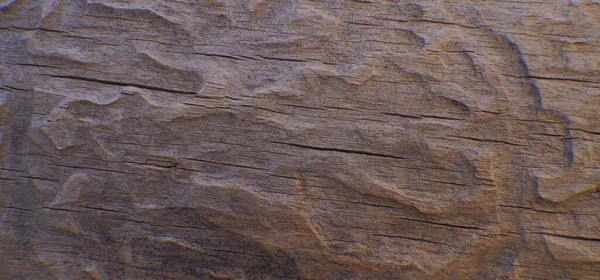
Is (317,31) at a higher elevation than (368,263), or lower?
higher

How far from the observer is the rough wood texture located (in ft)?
4.04

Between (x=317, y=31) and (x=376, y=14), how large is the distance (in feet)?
0.82

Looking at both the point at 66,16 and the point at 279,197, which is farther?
the point at 66,16

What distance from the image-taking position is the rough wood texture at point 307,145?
1230 mm

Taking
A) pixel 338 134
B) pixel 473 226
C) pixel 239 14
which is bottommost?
pixel 473 226

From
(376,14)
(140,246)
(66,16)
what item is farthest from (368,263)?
(66,16)

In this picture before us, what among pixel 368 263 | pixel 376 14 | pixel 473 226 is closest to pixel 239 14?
pixel 376 14

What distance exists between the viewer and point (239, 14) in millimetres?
1396

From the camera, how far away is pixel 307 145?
4.11 ft

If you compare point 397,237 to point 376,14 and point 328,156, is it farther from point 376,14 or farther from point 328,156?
point 376,14

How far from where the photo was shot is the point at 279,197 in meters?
1.23

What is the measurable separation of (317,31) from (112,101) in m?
0.82

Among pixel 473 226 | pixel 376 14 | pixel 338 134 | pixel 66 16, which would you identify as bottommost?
pixel 473 226

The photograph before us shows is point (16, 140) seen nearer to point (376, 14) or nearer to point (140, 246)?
point (140, 246)
